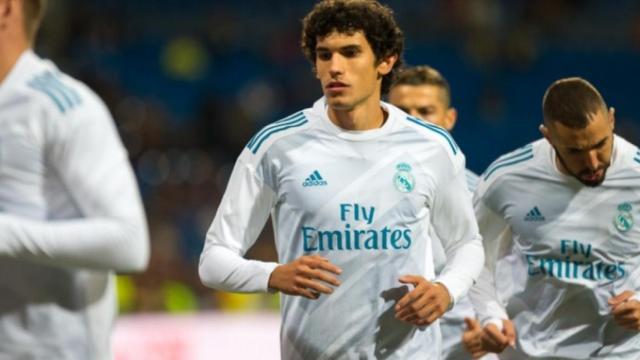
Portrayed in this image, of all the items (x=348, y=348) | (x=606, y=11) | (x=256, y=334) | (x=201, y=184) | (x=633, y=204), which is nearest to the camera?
(x=348, y=348)

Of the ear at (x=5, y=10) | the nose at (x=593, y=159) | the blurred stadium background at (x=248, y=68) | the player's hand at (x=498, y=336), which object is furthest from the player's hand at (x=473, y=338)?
the blurred stadium background at (x=248, y=68)

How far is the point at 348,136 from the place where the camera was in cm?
488

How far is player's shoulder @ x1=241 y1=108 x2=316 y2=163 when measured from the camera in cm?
485

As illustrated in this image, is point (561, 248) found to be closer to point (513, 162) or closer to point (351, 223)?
point (513, 162)

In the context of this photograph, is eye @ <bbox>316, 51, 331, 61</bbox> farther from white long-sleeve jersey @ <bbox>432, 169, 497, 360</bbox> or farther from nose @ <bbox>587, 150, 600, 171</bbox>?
white long-sleeve jersey @ <bbox>432, 169, 497, 360</bbox>

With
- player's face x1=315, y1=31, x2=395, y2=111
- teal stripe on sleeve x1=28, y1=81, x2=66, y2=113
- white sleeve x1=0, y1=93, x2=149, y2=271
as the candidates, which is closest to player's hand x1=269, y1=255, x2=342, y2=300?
player's face x1=315, y1=31, x2=395, y2=111

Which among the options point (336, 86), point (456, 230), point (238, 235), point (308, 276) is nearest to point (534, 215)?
point (456, 230)

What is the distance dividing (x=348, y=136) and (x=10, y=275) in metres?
1.72

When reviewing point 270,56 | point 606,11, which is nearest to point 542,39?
point 606,11

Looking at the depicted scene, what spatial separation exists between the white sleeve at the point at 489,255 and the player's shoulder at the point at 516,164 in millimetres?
117

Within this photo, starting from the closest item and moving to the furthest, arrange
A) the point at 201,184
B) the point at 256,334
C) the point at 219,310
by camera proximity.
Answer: the point at 256,334
the point at 219,310
the point at 201,184

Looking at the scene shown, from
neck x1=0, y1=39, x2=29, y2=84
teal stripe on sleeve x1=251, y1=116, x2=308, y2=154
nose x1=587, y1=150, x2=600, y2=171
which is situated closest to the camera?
neck x1=0, y1=39, x2=29, y2=84

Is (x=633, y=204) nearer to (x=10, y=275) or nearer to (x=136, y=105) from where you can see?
(x=10, y=275)

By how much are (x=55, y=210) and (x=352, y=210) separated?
4.91ft
